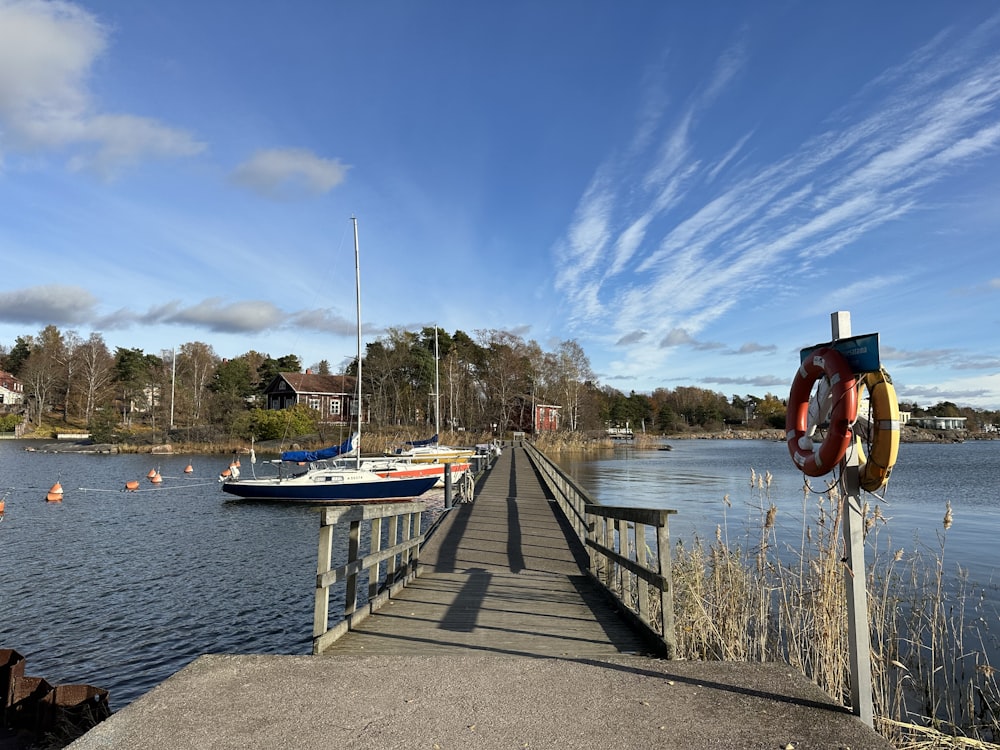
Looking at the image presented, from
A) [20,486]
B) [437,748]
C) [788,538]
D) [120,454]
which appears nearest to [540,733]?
[437,748]

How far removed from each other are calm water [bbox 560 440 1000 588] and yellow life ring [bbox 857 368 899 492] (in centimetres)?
143

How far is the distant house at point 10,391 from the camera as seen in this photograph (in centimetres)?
7919

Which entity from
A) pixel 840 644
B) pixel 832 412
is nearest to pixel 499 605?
pixel 840 644

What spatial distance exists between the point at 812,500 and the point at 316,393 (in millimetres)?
54026

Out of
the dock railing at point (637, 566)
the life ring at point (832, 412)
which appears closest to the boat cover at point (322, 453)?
the dock railing at point (637, 566)

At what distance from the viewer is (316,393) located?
67.3m

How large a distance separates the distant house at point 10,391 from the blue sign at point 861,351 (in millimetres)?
93894

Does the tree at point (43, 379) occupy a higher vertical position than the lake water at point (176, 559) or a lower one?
higher

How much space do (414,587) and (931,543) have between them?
12.8 m

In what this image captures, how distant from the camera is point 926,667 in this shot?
7254mm

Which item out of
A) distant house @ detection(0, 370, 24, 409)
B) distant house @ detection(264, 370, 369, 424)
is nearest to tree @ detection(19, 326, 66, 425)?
distant house @ detection(0, 370, 24, 409)

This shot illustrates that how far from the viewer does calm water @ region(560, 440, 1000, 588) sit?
563 inches

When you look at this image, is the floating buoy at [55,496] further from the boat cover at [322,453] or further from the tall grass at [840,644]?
the tall grass at [840,644]

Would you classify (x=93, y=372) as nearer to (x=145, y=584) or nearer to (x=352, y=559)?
(x=145, y=584)
